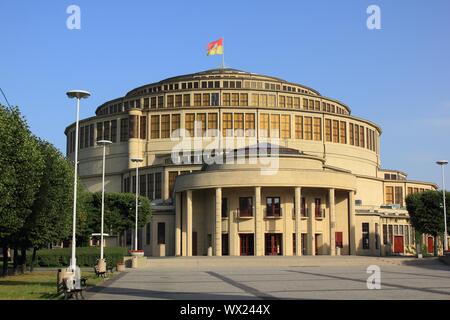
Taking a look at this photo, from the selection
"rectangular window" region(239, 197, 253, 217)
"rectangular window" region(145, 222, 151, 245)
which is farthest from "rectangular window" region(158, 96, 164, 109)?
"rectangular window" region(239, 197, 253, 217)

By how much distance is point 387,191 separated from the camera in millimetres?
106125

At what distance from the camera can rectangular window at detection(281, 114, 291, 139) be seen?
9288cm

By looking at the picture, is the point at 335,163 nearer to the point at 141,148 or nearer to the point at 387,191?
the point at 387,191

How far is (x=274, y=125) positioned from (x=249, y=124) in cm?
400

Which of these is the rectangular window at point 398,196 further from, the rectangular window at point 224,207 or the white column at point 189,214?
the white column at point 189,214

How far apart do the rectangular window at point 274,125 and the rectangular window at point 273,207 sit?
78.9ft

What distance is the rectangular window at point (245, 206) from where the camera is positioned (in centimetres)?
6900

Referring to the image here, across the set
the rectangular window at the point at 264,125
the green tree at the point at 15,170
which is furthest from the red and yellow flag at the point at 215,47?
the green tree at the point at 15,170

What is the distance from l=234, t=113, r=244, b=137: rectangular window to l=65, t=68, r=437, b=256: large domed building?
0.30 m

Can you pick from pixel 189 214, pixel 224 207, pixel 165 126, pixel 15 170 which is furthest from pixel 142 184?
pixel 15 170

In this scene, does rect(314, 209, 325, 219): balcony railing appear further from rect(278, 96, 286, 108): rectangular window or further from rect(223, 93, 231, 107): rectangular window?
rect(223, 93, 231, 107): rectangular window

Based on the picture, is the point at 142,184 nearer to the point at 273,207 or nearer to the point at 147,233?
the point at 147,233
